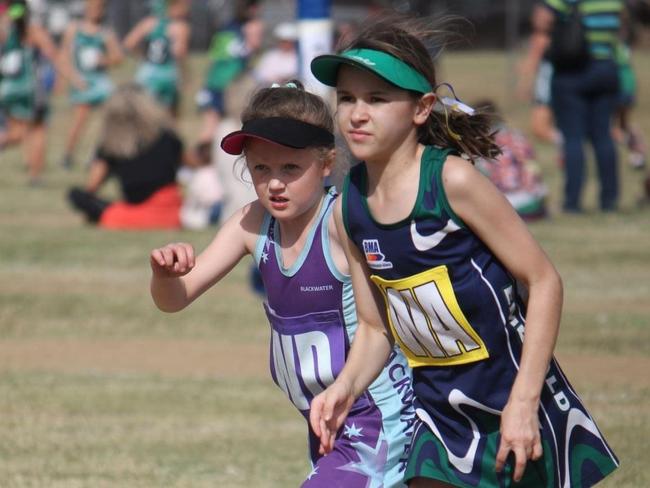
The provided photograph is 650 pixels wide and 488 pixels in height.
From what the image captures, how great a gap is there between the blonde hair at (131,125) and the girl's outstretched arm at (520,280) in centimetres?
858

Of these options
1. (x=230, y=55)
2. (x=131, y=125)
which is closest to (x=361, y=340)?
(x=131, y=125)

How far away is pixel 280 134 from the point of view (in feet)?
13.1

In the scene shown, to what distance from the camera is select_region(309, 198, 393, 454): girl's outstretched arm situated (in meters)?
3.74

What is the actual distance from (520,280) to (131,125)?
8.86m

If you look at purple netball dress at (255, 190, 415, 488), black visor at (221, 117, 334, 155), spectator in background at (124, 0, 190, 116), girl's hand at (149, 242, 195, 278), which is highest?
black visor at (221, 117, 334, 155)

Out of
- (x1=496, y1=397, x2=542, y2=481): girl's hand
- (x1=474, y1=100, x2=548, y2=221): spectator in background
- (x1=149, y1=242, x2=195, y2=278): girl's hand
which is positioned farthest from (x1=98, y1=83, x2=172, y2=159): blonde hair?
(x1=496, y1=397, x2=542, y2=481): girl's hand

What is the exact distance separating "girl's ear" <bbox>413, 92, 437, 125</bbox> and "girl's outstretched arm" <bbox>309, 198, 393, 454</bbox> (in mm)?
354

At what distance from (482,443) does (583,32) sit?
Answer: 928 cm

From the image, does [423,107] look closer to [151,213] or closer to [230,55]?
[151,213]

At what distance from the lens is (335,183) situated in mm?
4430

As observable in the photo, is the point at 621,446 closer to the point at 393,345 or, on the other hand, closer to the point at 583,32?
the point at 393,345

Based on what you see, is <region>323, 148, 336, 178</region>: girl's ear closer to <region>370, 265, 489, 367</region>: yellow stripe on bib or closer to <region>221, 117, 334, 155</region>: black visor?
<region>221, 117, 334, 155</region>: black visor

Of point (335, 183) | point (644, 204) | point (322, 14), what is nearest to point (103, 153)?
point (322, 14)

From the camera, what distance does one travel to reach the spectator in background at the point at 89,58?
1762 centimetres
